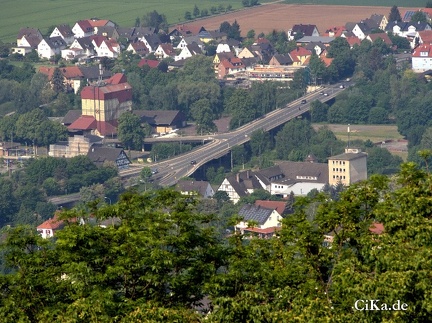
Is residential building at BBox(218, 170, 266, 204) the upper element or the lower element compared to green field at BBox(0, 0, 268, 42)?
lower

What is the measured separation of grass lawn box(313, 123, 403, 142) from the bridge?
187cm

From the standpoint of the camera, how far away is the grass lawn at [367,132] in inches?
1854

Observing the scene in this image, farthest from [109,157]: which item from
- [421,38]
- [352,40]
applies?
[421,38]

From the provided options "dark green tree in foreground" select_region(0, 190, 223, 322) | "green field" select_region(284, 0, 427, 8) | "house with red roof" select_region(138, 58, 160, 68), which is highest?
"dark green tree in foreground" select_region(0, 190, 223, 322)

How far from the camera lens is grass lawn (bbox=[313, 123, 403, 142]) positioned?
47094 millimetres

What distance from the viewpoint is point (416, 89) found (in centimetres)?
5412

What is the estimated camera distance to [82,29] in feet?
225

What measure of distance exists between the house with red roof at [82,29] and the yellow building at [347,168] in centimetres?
2897

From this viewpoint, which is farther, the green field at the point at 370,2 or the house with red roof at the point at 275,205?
the green field at the point at 370,2

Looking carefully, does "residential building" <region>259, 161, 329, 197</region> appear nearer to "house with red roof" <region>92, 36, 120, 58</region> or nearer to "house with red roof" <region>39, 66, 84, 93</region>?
"house with red roof" <region>39, 66, 84, 93</region>

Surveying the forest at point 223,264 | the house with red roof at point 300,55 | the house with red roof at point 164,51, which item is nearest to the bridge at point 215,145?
the house with red roof at point 300,55

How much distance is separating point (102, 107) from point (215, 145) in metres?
6.58

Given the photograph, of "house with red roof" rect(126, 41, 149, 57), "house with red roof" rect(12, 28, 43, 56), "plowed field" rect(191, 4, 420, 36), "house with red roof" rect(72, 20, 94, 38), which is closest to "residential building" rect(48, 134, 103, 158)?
"house with red roof" rect(12, 28, 43, 56)

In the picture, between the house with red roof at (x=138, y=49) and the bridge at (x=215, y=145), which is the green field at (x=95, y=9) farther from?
the bridge at (x=215, y=145)
